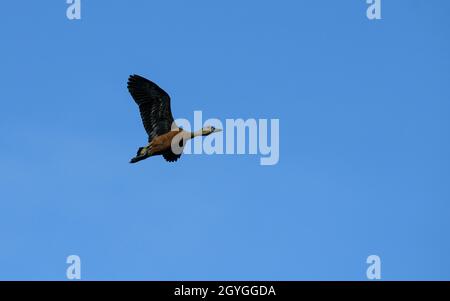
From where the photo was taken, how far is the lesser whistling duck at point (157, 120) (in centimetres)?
4722

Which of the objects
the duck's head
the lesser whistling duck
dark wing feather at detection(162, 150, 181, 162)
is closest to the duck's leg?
the lesser whistling duck

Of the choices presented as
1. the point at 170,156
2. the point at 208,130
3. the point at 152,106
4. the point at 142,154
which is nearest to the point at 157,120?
the point at 152,106

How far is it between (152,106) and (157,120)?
609 millimetres

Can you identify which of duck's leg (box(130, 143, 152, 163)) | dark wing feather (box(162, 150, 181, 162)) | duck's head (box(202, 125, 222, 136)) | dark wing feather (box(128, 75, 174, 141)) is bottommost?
duck's leg (box(130, 143, 152, 163))

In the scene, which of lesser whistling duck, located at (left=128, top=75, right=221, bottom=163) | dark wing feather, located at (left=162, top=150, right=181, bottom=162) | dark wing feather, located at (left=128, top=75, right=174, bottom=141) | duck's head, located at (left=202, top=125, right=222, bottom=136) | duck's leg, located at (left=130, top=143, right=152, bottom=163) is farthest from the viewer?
dark wing feather, located at (left=162, top=150, right=181, bottom=162)

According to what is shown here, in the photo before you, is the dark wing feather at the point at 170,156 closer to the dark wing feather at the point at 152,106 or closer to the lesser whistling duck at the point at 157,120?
the lesser whistling duck at the point at 157,120

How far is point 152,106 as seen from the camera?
157 ft

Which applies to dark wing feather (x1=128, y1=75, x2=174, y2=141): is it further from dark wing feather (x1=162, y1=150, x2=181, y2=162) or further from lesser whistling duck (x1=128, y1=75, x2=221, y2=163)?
dark wing feather (x1=162, y1=150, x2=181, y2=162)

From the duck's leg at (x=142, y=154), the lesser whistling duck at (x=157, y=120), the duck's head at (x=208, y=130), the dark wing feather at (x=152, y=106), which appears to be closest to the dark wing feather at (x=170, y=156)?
the lesser whistling duck at (x=157, y=120)

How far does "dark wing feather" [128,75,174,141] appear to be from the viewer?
47.4 metres
